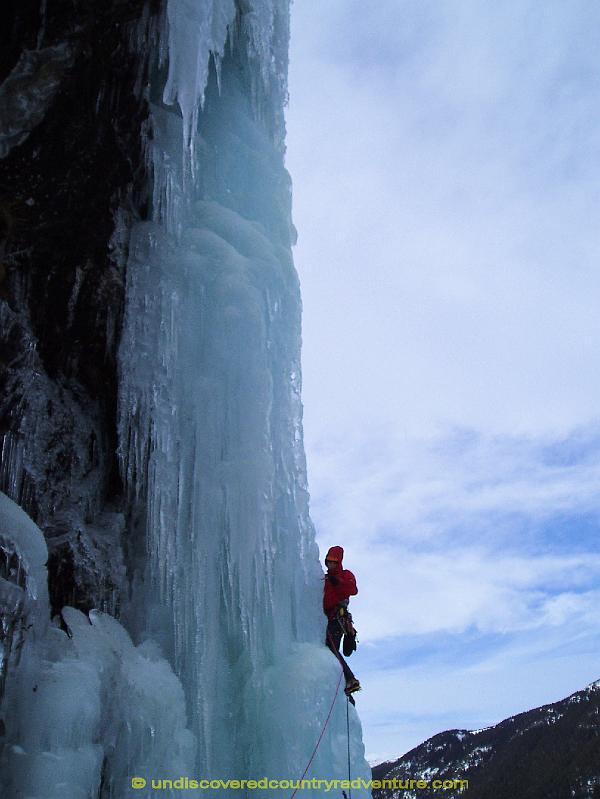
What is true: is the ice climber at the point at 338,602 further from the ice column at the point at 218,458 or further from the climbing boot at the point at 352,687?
the climbing boot at the point at 352,687

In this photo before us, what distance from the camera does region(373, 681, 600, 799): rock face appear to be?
143ft

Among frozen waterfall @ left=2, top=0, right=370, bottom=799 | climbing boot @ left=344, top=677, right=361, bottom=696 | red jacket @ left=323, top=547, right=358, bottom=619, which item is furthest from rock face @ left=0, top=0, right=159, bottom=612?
climbing boot @ left=344, top=677, right=361, bottom=696

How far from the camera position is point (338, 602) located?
18.7ft

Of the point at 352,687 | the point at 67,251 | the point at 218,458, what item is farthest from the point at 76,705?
the point at 67,251

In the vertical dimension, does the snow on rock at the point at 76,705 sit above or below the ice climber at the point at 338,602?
below

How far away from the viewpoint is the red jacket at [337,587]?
5707mm

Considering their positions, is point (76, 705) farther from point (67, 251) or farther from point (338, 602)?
point (67, 251)

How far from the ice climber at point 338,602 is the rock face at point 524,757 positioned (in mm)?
31670

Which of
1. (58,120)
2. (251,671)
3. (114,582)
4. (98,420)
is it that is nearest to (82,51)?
(58,120)

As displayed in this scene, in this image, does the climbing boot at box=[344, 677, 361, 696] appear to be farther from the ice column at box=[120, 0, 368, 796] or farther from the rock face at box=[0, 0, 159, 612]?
the rock face at box=[0, 0, 159, 612]

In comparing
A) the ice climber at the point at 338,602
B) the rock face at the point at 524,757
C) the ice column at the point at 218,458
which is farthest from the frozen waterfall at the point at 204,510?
the rock face at the point at 524,757

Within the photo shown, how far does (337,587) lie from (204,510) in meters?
1.23

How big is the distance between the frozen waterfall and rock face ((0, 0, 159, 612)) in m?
0.27

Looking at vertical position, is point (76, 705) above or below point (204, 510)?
below
